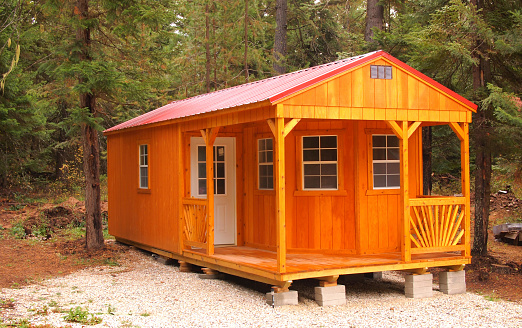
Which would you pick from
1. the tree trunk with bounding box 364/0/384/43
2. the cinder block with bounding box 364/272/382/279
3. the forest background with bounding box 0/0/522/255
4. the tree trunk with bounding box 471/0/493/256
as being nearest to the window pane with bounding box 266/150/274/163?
the cinder block with bounding box 364/272/382/279

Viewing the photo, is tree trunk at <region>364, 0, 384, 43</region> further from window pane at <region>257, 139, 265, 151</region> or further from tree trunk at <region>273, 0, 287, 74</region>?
window pane at <region>257, 139, 265, 151</region>

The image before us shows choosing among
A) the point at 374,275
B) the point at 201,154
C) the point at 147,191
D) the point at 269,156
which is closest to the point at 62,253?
the point at 147,191

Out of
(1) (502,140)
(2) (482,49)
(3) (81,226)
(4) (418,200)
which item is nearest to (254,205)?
(4) (418,200)

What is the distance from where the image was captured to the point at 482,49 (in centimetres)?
1107

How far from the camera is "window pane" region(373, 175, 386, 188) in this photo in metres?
9.95

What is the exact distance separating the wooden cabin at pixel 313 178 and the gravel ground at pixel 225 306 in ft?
1.61

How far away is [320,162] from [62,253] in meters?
6.44

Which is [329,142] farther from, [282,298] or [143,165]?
[143,165]

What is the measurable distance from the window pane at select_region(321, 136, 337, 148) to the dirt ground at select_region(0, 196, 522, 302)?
3411 mm

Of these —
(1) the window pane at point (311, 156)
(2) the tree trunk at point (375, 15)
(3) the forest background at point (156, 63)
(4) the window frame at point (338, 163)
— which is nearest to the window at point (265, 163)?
(4) the window frame at point (338, 163)

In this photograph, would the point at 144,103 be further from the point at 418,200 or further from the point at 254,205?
the point at 418,200

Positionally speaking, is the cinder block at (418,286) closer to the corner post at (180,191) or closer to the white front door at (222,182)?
the white front door at (222,182)

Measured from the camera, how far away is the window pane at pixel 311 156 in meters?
9.98

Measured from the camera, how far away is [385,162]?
10.1 meters
